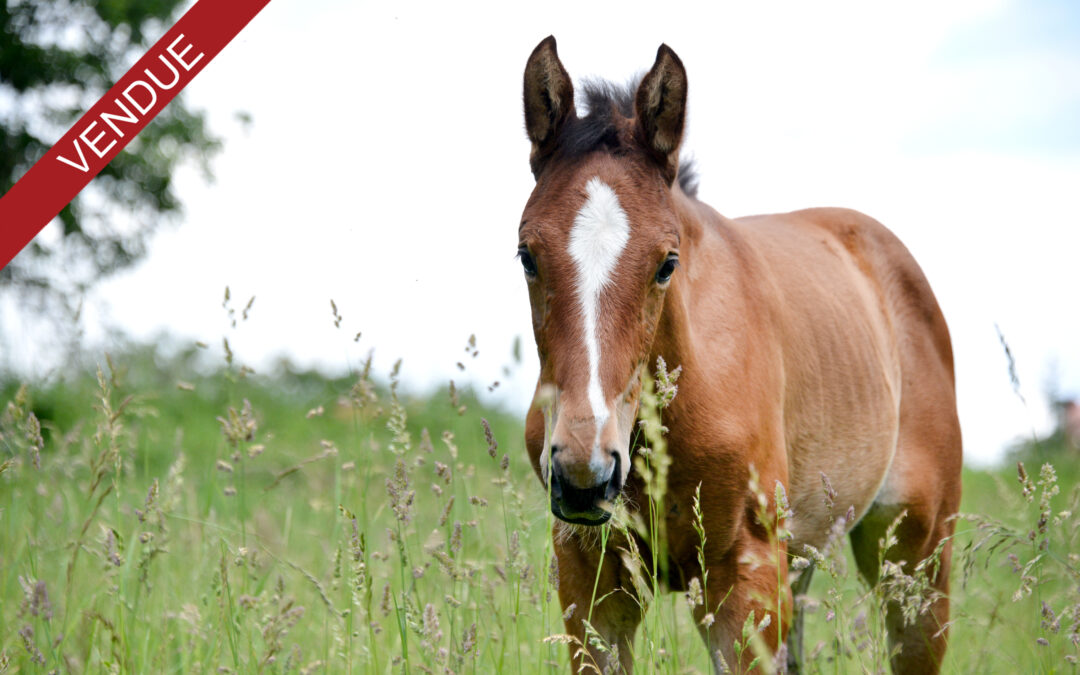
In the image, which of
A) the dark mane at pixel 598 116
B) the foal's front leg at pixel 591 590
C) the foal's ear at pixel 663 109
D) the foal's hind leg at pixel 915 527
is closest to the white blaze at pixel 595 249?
the dark mane at pixel 598 116

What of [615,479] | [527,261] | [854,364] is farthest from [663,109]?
[854,364]

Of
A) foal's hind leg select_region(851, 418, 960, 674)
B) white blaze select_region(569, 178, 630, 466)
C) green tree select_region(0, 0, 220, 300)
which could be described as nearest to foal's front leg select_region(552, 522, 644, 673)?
white blaze select_region(569, 178, 630, 466)

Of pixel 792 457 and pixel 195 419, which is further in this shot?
pixel 195 419

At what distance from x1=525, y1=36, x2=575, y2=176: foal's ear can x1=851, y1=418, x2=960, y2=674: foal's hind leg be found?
8.22ft

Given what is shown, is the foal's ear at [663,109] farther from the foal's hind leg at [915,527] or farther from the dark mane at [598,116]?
the foal's hind leg at [915,527]

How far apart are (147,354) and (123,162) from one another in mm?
4052

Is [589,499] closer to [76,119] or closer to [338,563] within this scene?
[338,563]

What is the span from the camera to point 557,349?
2455 mm

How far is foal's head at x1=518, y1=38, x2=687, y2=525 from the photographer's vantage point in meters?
2.20

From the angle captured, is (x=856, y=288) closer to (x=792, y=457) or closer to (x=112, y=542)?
(x=792, y=457)

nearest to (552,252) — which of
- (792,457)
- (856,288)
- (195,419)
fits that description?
(792,457)

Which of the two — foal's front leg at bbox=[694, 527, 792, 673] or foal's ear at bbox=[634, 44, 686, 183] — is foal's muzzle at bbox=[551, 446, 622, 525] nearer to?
foal's front leg at bbox=[694, 527, 792, 673]

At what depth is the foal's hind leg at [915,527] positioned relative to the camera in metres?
4.19

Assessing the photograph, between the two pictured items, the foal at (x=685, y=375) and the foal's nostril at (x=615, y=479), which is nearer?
the foal's nostril at (x=615, y=479)
